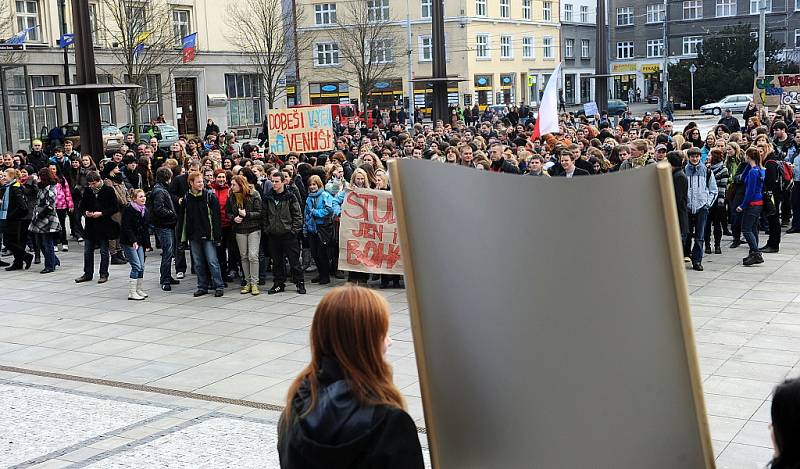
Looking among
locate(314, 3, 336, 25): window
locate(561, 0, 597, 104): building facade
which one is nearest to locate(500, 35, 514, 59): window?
locate(561, 0, 597, 104): building facade

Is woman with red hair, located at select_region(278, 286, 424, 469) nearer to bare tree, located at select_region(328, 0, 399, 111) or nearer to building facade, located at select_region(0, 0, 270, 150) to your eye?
building facade, located at select_region(0, 0, 270, 150)

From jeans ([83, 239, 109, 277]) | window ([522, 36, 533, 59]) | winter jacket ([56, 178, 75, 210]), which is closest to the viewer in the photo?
jeans ([83, 239, 109, 277])

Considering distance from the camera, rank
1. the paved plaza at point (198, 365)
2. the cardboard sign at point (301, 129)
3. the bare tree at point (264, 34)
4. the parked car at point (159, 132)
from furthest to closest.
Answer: the bare tree at point (264, 34) → the parked car at point (159, 132) → the cardboard sign at point (301, 129) → the paved plaza at point (198, 365)

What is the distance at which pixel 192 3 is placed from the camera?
166 feet

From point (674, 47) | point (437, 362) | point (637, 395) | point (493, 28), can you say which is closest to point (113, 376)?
point (437, 362)

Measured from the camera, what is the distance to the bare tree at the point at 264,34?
4666 centimetres

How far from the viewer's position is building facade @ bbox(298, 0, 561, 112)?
224 feet

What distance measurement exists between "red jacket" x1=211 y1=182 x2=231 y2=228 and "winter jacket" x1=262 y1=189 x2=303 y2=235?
63 centimetres

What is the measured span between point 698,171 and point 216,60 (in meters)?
42.2

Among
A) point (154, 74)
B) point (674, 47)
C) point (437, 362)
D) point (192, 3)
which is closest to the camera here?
point (437, 362)

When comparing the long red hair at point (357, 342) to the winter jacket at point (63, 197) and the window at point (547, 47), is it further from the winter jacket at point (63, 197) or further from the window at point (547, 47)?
the window at point (547, 47)

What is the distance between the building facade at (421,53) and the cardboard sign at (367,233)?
53.8 metres

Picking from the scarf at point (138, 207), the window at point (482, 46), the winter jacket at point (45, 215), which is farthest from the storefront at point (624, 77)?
the scarf at point (138, 207)

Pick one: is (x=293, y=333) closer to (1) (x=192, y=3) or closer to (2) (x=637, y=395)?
(2) (x=637, y=395)
